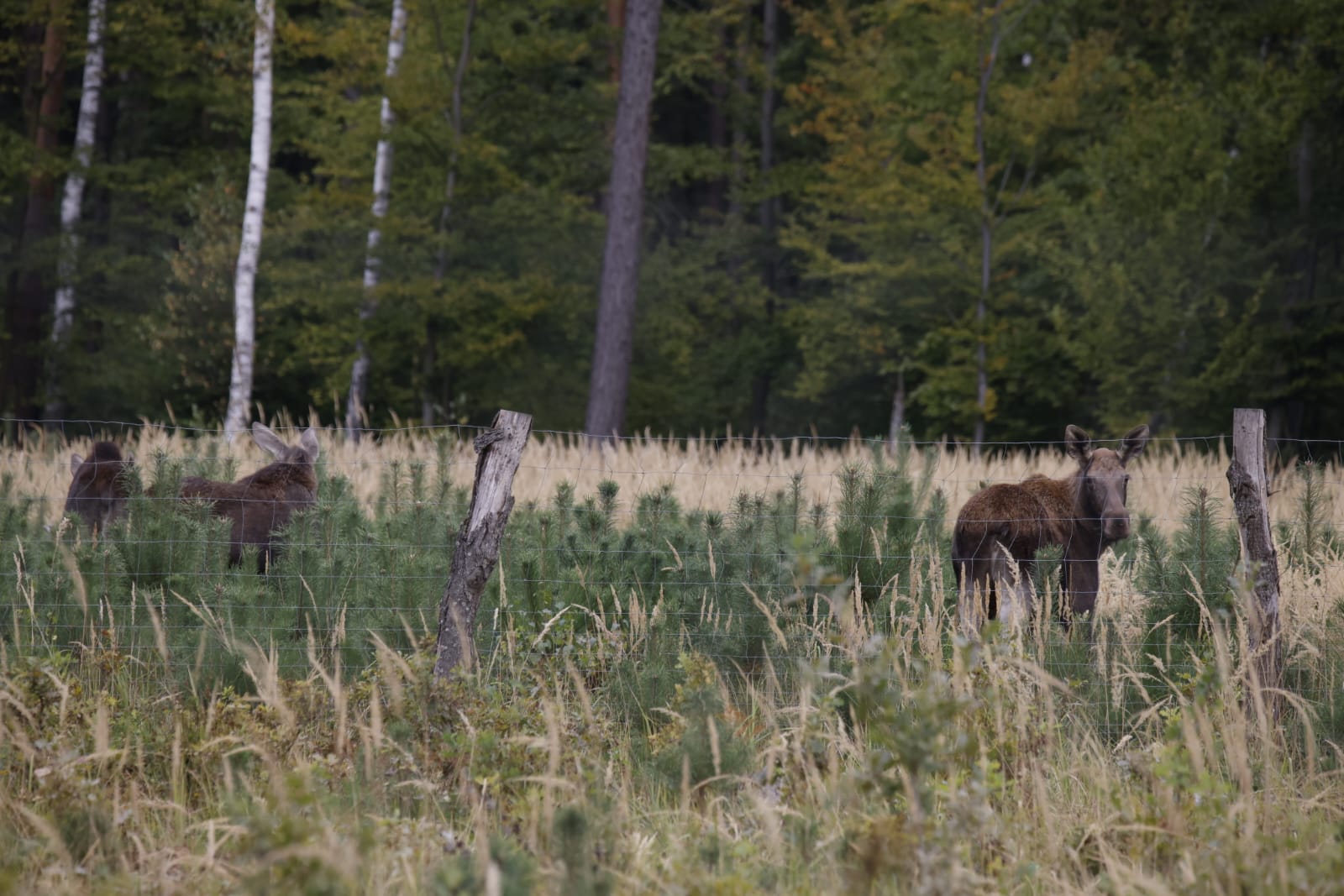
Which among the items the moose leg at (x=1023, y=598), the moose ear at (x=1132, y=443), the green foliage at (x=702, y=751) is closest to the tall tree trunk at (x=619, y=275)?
the moose leg at (x=1023, y=598)

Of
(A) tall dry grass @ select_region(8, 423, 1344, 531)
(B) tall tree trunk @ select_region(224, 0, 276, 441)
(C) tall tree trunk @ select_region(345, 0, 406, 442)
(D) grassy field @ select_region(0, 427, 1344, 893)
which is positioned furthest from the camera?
(C) tall tree trunk @ select_region(345, 0, 406, 442)

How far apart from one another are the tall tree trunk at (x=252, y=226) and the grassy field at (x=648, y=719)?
10120mm

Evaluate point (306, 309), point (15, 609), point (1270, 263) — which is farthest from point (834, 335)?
point (15, 609)

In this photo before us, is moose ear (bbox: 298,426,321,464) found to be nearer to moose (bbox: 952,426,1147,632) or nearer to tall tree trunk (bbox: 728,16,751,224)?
moose (bbox: 952,426,1147,632)

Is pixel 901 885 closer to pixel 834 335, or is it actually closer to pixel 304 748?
pixel 304 748

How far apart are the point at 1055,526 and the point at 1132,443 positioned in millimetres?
607

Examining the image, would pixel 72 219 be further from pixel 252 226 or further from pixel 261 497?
pixel 261 497

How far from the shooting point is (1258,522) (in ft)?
18.1

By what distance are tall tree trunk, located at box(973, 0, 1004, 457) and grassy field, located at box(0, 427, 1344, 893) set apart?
540 inches

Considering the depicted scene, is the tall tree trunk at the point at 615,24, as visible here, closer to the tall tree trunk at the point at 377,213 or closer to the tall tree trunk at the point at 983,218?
the tall tree trunk at the point at 377,213

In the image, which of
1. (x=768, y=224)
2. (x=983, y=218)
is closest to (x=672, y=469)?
(x=983, y=218)

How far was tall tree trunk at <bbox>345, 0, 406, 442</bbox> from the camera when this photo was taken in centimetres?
2061

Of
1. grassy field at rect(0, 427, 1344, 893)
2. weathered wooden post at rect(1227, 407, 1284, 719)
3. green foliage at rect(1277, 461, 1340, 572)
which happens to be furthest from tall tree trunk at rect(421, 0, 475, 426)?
weathered wooden post at rect(1227, 407, 1284, 719)

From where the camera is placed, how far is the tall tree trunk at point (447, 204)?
21141 millimetres
